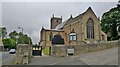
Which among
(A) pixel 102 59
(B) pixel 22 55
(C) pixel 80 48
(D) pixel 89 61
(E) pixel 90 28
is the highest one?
(E) pixel 90 28

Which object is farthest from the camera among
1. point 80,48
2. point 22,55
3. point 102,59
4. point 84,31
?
point 84,31

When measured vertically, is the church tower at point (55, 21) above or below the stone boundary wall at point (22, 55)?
above

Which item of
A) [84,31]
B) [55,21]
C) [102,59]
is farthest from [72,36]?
[102,59]

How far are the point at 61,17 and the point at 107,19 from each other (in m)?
28.7

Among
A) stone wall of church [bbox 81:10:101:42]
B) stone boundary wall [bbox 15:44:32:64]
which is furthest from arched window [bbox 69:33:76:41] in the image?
stone boundary wall [bbox 15:44:32:64]

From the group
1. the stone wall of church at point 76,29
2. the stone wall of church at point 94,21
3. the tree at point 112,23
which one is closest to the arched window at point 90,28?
the stone wall of church at point 94,21

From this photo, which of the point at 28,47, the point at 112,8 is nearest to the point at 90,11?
the point at 112,8

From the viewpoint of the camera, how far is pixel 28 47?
775 inches

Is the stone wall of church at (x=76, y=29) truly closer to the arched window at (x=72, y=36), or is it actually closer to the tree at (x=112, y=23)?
the arched window at (x=72, y=36)

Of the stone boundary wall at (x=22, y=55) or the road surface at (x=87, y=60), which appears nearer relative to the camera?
the road surface at (x=87, y=60)

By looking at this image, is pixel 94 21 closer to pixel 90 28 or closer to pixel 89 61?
pixel 90 28

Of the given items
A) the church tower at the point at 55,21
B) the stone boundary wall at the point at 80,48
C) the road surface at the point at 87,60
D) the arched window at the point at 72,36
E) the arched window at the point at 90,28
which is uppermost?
the church tower at the point at 55,21

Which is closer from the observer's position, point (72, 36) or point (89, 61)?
point (89, 61)

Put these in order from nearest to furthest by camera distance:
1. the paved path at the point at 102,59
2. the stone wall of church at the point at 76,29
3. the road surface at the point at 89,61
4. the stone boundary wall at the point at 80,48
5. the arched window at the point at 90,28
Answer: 1. the paved path at the point at 102,59
2. the road surface at the point at 89,61
3. the stone boundary wall at the point at 80,48
4. the stone wall of church at the point at 76,29
5. the arched window at the point at 90,28
